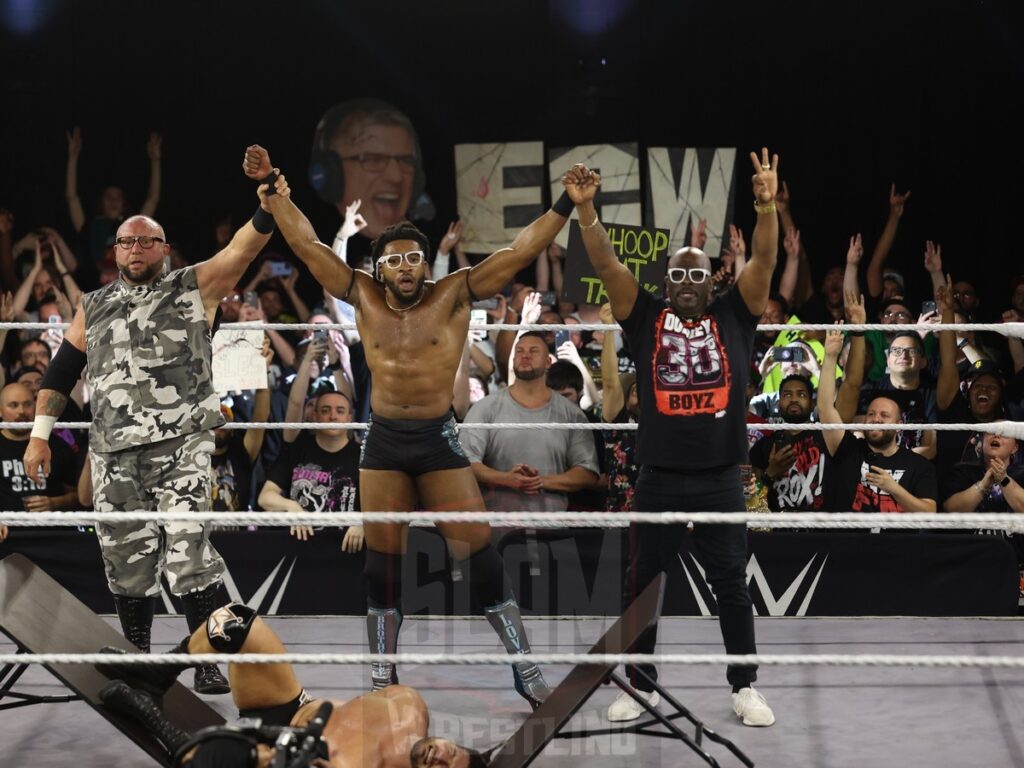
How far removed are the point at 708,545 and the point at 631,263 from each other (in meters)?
1.29

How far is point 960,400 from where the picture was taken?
472 cm

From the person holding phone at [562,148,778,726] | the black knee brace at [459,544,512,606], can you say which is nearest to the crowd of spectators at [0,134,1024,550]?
the person holding phone at [562,148,778,726]

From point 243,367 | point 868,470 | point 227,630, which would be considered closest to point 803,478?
point 868,470

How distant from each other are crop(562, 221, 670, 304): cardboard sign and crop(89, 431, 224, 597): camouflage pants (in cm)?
133

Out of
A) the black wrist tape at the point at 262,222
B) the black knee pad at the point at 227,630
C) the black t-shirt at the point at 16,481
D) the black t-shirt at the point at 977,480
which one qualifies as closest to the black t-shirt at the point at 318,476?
the black t-shirt at the point at 16,481

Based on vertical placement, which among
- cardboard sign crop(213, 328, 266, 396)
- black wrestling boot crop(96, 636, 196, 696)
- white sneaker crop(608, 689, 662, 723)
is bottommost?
white sneaker crop(608, 689, 662, 723)

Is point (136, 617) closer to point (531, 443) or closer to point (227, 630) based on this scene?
point (227, 630)

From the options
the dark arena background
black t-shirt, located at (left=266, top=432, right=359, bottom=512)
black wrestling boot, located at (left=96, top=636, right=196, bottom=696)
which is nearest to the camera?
black wrestling boot, located at (left=96, top=636, right=196, bottom=696)

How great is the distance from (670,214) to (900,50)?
5.30ft

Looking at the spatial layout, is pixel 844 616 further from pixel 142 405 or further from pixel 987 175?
pixel 987 175

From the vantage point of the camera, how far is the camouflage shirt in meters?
3.16

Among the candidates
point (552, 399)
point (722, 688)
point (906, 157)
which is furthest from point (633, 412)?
point (906, 157)

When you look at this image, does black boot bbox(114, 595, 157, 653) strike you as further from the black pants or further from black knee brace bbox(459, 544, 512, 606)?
the black pants

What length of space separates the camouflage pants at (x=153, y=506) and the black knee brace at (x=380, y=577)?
408 millimetres
